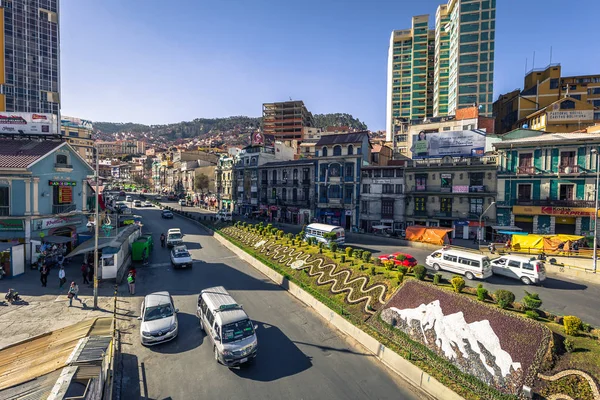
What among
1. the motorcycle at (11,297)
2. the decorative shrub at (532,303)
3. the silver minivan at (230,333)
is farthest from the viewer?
the motorcycle at (11,297)

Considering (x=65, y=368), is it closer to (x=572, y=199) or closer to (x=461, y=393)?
(x=461, y=393)

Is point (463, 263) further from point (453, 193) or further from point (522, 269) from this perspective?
point (453, 193)

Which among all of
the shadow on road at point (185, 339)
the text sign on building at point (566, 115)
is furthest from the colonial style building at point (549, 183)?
the shadow on road at point (185, 339)

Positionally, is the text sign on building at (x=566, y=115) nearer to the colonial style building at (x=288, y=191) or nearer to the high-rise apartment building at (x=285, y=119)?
the colonial style building at (x=288, y=191)

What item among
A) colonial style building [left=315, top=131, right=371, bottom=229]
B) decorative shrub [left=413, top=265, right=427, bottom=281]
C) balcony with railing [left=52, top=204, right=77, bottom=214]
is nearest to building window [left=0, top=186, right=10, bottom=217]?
balcony with railing [left=52, top=204, right=77, bottom=214]

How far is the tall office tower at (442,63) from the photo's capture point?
3679 inches

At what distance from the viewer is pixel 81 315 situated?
62.1 feet

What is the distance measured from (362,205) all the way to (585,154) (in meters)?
28.3

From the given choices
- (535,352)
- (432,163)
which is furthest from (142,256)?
(432,163)

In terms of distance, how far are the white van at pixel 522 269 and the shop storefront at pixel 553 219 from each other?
18.1m

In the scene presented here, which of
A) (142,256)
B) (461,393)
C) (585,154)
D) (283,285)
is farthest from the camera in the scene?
(585,154)

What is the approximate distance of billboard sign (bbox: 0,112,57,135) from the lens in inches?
1272

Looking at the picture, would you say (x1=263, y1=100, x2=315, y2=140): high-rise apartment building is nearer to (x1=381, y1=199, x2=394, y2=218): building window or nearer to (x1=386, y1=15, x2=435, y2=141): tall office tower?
(x1=386, y1=15, x2=435, y2=141): tall office tower

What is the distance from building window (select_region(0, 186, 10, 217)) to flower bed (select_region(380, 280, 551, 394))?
33578 mm
